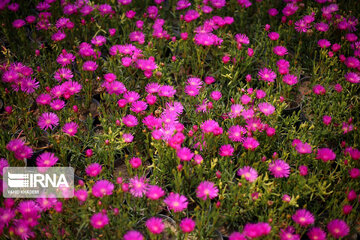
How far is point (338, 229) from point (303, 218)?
190 millimetres

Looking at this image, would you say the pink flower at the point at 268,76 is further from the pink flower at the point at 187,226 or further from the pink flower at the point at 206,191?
the pink flower at the point at 187,226

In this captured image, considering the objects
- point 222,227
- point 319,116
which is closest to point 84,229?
point 222,227

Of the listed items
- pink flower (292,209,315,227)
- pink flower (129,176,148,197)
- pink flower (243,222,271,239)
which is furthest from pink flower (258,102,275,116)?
pink flower (129,176,148,197)

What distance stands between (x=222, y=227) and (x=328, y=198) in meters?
0.71

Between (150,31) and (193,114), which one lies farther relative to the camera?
(150,31)

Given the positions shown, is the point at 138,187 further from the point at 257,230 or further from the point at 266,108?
the point at 266,108

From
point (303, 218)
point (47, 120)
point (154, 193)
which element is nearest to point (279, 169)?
point (303, 218)

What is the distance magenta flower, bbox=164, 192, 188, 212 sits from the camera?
75.1 inches

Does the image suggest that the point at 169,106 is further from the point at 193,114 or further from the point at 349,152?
the point at 349,152

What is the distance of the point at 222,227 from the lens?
213 cm

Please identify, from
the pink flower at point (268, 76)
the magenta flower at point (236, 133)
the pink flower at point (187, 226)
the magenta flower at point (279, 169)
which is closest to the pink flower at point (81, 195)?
the pink flower at point (187, 226)

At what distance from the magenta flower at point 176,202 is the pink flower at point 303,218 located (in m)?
0.61

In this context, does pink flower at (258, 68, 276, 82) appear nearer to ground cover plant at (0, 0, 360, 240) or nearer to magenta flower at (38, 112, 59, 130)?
ground cover plant at (0, 0, 360, 240)

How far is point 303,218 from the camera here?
188cm
